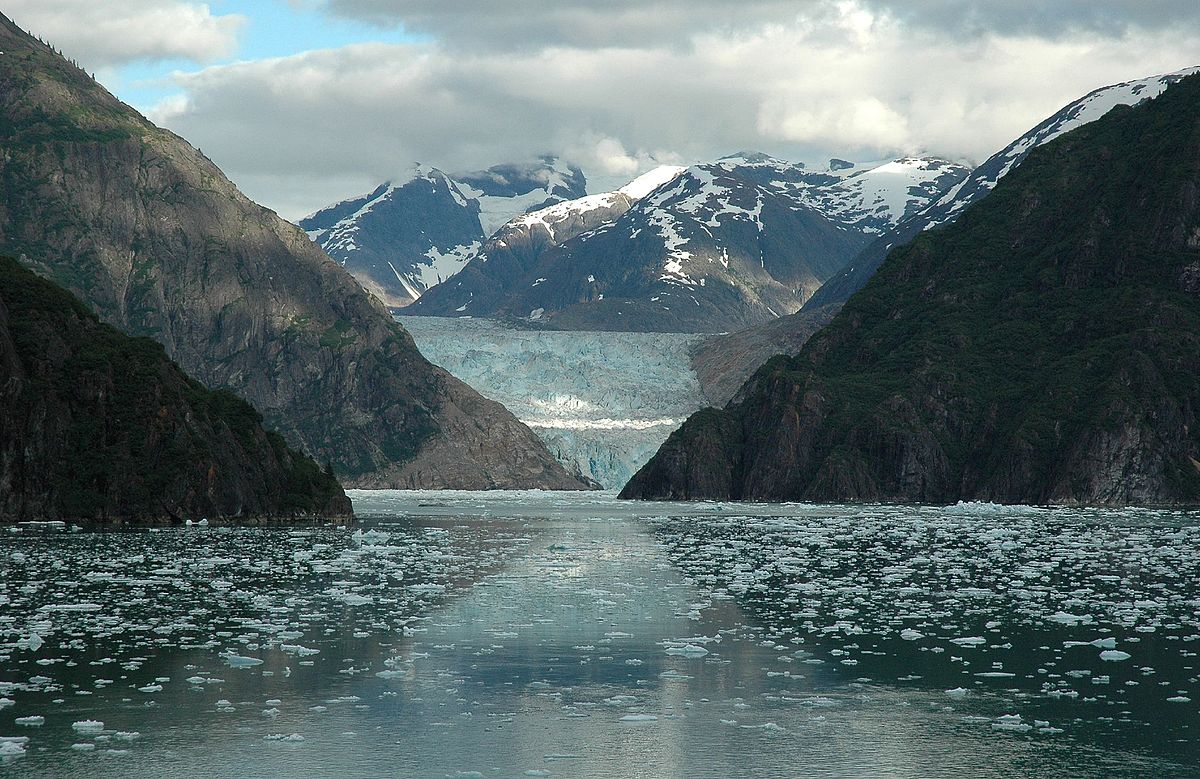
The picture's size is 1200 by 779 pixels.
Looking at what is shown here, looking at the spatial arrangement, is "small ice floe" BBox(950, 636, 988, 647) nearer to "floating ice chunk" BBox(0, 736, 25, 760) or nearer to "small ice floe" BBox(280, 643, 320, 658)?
"small ice floe" BBox(280, 643, 320, 658)

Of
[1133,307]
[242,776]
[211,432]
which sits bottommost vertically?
[242,776]

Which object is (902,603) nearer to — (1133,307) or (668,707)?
(668,707)

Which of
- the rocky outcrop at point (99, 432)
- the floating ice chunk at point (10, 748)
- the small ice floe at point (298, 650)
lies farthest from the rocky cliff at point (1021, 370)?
the floating ice chunk at point (10, 748)

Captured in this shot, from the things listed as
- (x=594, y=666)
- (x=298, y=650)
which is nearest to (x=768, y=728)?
(x=594, y=666)

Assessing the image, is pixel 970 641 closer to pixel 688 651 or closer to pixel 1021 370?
pixel 688 651

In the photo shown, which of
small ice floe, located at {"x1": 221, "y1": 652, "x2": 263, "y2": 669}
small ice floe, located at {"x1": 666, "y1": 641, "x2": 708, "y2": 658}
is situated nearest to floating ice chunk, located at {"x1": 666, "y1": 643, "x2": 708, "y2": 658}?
small ice floe, located at {"x1": 666, "y1": 641, "x2": 708, "y2": 658}

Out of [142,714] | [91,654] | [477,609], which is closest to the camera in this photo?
[142,714]

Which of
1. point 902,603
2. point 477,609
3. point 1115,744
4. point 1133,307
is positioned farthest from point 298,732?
point 1133,307
